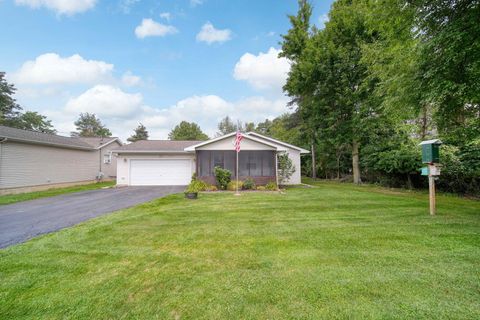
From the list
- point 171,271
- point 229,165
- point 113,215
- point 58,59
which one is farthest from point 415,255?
point 58,59

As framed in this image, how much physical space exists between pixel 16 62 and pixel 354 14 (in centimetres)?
2231

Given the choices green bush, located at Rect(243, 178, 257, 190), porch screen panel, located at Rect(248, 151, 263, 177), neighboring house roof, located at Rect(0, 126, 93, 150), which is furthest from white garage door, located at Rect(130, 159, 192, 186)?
→ green bush, located at Rect(243, 178, 257, 190)

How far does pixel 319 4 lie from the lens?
56.6 ft

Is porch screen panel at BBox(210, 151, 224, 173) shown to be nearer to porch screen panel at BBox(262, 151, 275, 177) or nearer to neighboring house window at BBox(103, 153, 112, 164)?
porch screen panel at BBox(262, 151, 275, 177)

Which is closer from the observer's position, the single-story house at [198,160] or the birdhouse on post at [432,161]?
the birdhouse on post at [432,161]

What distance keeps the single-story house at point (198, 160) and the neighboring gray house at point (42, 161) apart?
3490 millimetres

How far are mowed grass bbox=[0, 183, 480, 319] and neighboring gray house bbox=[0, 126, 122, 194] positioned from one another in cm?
1027

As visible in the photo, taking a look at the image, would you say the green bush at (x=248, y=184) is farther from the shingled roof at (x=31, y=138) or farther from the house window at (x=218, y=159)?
the shingled roof at (x=31, y=138)

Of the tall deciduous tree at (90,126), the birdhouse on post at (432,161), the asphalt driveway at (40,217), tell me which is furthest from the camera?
the tall deciduous tree at (90,126)

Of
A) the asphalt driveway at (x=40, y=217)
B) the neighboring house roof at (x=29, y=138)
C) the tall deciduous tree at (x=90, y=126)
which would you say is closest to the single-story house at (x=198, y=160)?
the neighboring house roof at (x=29, y=138)

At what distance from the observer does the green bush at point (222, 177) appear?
12.0 metres

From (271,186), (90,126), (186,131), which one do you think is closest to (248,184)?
(271,186)

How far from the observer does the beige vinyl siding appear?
10.8m

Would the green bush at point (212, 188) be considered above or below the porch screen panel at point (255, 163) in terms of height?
below
